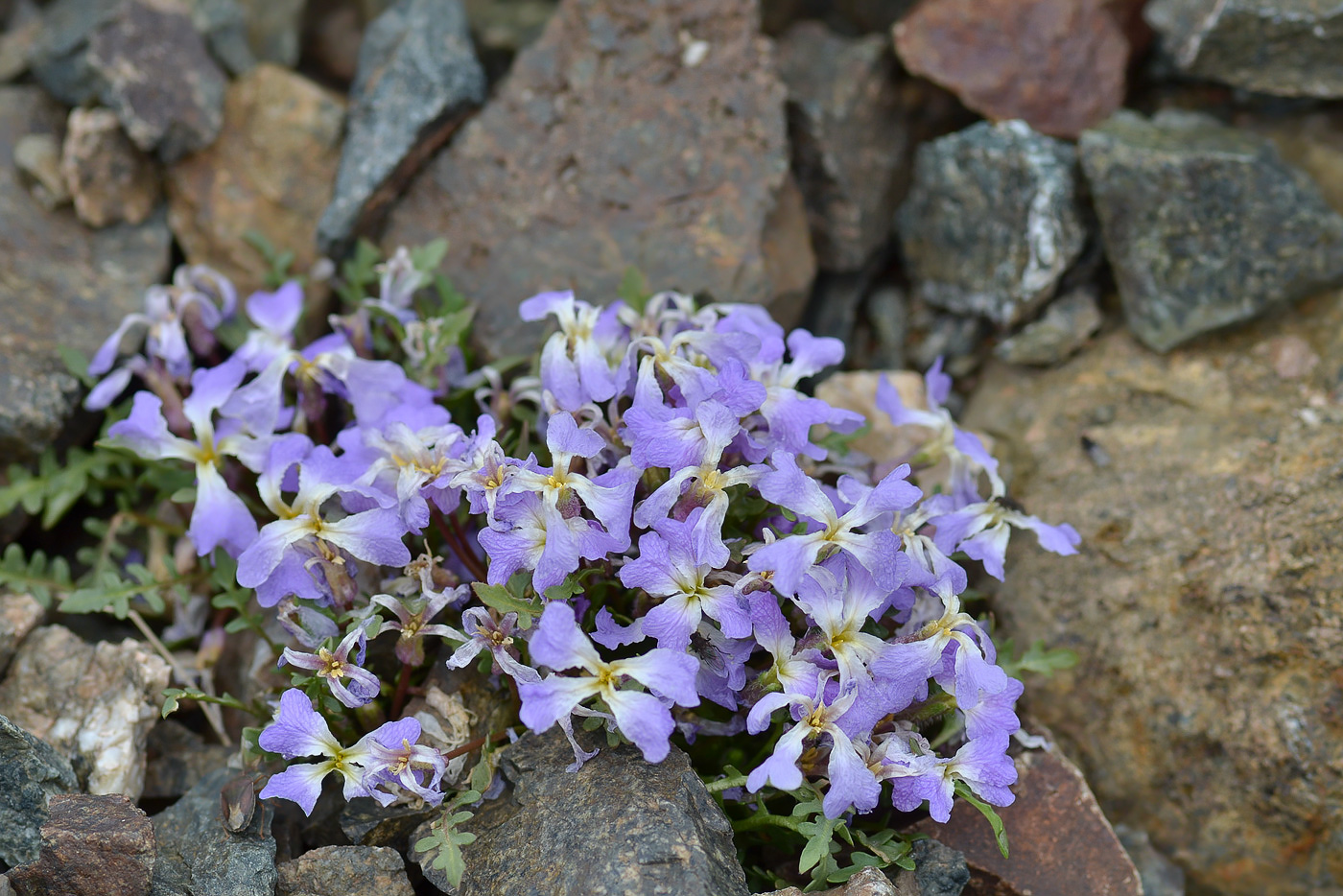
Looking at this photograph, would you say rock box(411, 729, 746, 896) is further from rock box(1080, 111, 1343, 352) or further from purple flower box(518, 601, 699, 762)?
rock box(1080, 111, 1343, 352)

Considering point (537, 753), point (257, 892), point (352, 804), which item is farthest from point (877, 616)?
point (257, 892)

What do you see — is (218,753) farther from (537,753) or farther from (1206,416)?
(1206,416)

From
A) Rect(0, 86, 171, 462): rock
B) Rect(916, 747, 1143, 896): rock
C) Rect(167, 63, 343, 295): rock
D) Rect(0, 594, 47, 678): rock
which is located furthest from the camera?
Rect(167, 63, 343, 295): rock

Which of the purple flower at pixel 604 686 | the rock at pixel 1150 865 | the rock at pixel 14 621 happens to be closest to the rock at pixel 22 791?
the rock at pixel 14 621

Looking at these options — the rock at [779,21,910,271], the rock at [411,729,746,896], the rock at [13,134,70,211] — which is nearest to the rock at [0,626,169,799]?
the rock at [411,729,746,896]

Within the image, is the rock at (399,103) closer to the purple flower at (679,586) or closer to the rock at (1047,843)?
the purple flower at (679,586)

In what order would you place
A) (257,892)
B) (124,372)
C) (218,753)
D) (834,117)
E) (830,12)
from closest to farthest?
1. (257,892)
2. (218,753)
3. (124,372)
4. (834,117)
5. (830,12)
